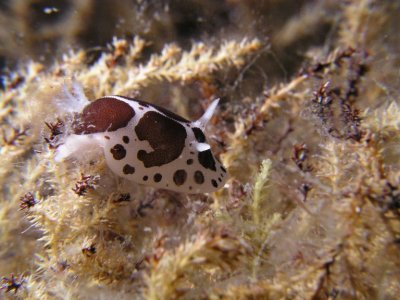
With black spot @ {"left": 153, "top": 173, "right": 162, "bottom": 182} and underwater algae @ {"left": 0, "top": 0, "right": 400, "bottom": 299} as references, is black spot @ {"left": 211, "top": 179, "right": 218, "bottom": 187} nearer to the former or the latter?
underwater algae @ {"left": 0, "top": 0, "right": 400, "bottom": 299}

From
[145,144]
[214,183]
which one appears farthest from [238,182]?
[145,144]

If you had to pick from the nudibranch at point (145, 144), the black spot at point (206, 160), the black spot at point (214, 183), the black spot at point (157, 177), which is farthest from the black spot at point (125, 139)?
the black spot at point (214, 183)

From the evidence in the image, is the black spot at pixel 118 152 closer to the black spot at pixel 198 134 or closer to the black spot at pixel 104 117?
the black spot at pixel 104 117

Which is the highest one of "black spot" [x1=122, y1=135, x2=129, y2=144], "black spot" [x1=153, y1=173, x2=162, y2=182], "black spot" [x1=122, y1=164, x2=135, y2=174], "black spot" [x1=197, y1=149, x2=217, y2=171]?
"black spot" [x1=122, y1=135, x2=129, y2=144]

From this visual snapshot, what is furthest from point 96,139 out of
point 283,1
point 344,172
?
point 283,1

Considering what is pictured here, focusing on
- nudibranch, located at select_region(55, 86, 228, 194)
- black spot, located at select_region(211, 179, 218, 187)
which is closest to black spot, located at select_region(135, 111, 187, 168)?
nudibranch, located at select_region(55, 86, 228, 194)

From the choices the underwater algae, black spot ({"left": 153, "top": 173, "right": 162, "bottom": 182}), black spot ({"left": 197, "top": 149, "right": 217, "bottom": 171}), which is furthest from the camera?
black spot ({"left": 197, "top": 149, "right": 217, "bottom": 171})

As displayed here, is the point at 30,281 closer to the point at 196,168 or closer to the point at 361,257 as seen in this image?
the point at 196,168
